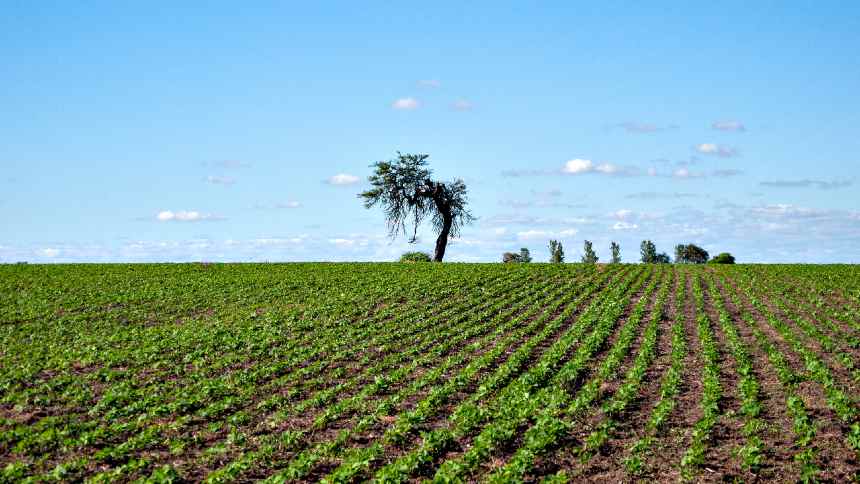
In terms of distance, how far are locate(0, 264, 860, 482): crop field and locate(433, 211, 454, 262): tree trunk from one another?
30741mm

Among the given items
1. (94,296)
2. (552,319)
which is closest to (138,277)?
(94,296)

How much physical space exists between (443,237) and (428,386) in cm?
5206

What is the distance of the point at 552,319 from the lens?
32500mm

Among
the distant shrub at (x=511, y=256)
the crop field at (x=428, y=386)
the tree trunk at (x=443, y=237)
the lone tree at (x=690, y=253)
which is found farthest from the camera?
the lone tree at (x=690, y=253)

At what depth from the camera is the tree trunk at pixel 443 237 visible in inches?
2840

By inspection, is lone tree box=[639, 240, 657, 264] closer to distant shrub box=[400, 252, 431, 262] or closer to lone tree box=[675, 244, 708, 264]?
lone tree box=[675, 244, 708, 264]

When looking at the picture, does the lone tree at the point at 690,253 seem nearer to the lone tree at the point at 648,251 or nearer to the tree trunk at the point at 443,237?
the lone tree at the point at 648,251

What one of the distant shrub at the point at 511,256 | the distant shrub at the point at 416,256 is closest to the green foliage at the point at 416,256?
the distant shrub at the point at 416,256

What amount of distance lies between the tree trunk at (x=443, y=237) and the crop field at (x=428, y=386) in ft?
101

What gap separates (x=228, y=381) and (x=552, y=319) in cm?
1579

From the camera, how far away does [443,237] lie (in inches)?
2849

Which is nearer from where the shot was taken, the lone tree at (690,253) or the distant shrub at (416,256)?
the distant shrub at (416,256)

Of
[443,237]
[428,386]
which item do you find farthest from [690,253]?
[428,386]

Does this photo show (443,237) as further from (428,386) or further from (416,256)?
(428,386)
